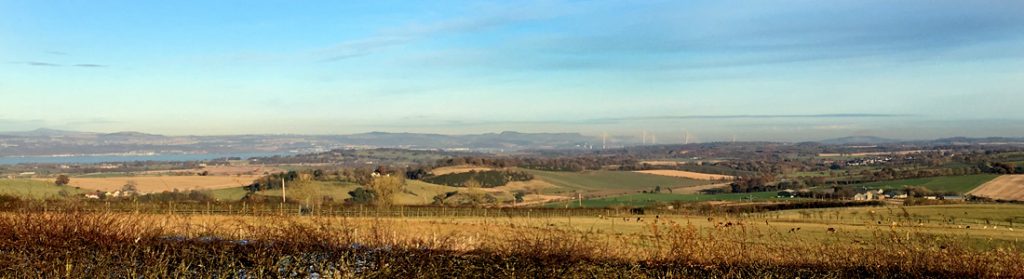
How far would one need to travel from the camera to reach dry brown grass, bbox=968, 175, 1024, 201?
7162 cm

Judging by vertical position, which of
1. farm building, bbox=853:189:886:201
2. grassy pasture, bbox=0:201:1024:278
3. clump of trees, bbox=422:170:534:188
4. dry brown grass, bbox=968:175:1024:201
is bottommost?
clump of trees, bbox=422:170:534:188

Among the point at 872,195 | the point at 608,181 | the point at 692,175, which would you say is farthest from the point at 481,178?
the point at 872,195

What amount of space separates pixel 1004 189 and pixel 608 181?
57990 millimetres

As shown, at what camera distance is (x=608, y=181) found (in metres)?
124

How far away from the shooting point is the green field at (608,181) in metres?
115

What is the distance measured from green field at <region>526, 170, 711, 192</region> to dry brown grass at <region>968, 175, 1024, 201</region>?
43.0 m

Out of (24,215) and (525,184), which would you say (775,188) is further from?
(24,215)

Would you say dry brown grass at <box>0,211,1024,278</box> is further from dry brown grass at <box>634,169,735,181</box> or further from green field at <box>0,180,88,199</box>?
dry brown grass at <box>634,169,735,181</box>

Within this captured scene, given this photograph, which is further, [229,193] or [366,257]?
[229,193]

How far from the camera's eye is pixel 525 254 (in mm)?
6133

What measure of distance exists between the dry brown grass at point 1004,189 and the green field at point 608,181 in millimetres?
43019

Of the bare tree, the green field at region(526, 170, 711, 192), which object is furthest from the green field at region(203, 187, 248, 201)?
the green field at region(526, 170, 711, 192)

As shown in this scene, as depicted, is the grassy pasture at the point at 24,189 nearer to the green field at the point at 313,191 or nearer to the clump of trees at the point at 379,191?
the green field at the point at 313,191

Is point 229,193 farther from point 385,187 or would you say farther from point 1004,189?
point 1004,189
